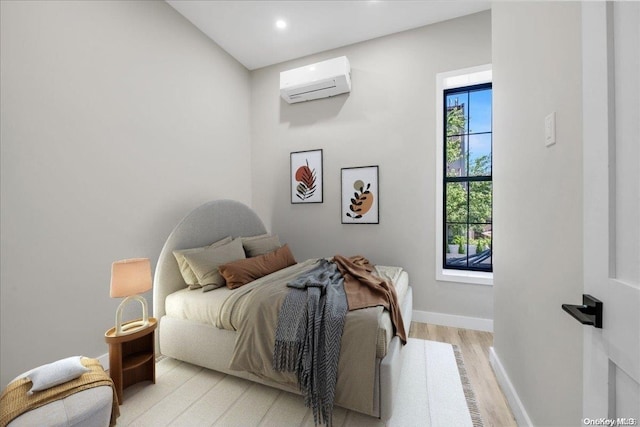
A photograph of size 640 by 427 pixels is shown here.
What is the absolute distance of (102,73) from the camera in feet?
6.69

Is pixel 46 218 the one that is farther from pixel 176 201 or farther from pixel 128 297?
pixel 176 201

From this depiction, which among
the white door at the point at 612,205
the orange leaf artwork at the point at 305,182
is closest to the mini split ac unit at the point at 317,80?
the orange leaf artwork at the point at 305,182

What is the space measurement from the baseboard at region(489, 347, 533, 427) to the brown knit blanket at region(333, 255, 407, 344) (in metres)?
0.66

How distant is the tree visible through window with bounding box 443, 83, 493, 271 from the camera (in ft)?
9.75

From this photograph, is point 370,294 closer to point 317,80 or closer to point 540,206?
point 540,206

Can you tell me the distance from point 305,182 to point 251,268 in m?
1.50

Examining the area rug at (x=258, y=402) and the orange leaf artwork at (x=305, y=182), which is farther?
the orange leaf artwork at (x=305, y=182)

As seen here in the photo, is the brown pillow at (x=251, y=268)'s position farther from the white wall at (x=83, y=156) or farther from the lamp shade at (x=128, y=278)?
the white wall at (x=83, y=156)

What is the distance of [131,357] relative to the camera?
6.12 feet

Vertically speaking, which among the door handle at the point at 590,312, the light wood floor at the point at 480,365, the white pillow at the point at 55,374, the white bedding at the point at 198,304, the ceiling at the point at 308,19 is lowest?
the light wood floor at the point at 480,365

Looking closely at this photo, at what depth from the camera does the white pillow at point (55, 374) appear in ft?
4.14

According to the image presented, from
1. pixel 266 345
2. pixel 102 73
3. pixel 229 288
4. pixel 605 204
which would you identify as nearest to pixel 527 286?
pixel 605 204

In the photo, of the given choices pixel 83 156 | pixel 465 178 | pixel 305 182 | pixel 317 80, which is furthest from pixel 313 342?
pixel 317 80

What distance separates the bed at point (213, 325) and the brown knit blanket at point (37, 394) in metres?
0.61
